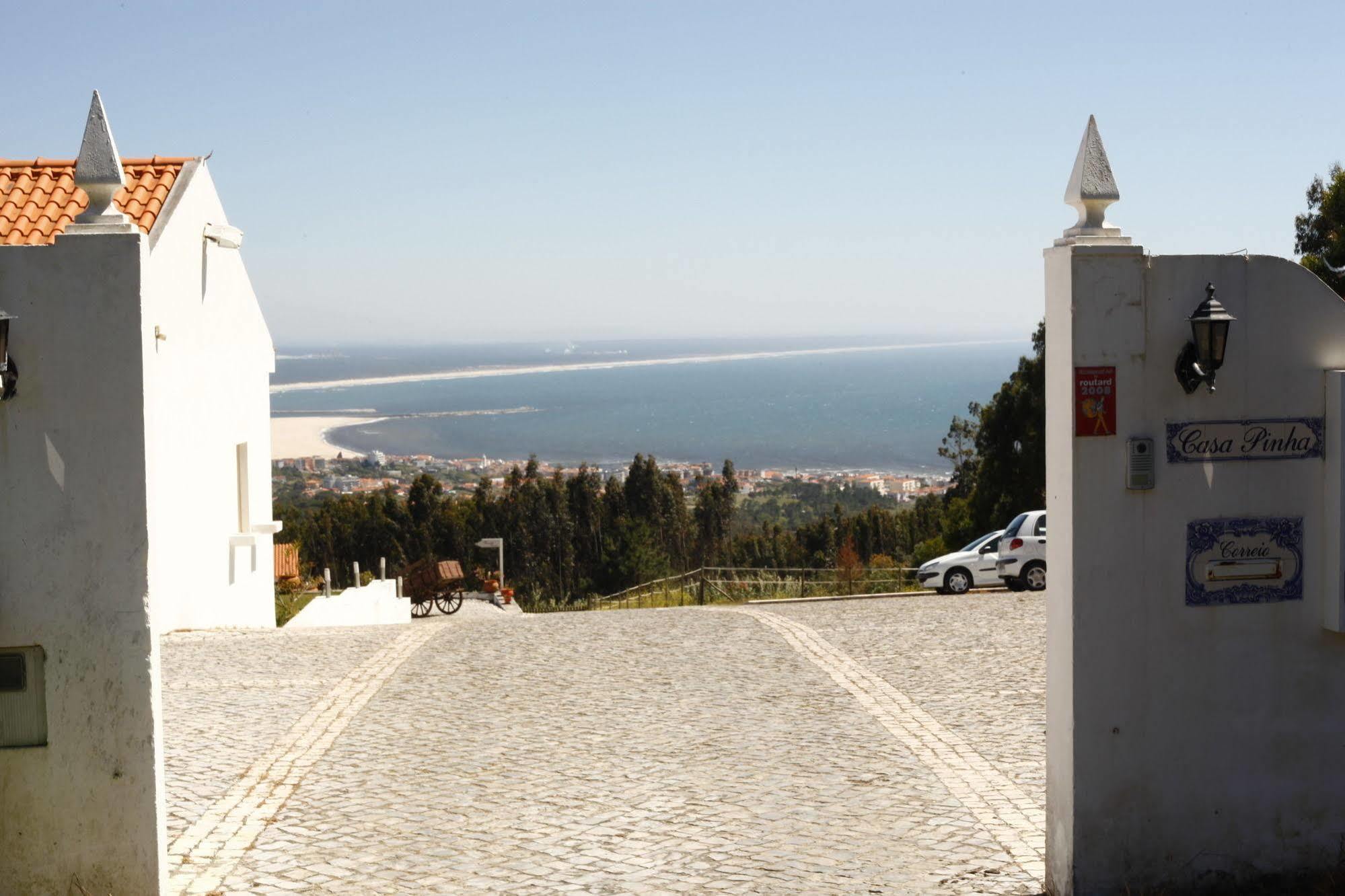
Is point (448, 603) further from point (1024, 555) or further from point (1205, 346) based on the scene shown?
point (1205, 346)

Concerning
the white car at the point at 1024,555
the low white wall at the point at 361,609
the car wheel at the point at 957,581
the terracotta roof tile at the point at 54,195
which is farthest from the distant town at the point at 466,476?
the terracotta roof tile at the point at 54,195

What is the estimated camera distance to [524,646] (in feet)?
45.5

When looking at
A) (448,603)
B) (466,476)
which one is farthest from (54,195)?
(466,476)

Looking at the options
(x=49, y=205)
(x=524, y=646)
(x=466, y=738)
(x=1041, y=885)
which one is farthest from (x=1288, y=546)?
(x=49, y=205)

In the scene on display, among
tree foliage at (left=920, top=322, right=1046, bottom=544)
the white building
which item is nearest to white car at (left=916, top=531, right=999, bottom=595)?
tree foliage at (left=920, top=322, right=1046, bottom=544)

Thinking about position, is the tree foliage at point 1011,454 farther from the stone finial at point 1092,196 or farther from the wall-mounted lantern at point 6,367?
the wall-mounted lantern at point 6,367

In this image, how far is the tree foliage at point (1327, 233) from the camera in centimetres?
2531

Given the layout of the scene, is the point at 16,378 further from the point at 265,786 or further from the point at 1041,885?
the point at 1041,885

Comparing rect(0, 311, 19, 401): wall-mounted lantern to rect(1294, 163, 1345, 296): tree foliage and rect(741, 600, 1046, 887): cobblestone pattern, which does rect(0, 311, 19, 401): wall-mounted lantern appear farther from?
rect(1294, 163, 1345, 296): tree foliage

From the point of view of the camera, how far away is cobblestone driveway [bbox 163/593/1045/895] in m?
6.50

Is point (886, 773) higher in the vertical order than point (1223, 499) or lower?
lower

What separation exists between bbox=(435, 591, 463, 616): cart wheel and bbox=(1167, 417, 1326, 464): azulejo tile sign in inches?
1023

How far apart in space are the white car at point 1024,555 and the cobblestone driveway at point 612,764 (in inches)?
238

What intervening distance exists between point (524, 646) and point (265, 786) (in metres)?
5.92
